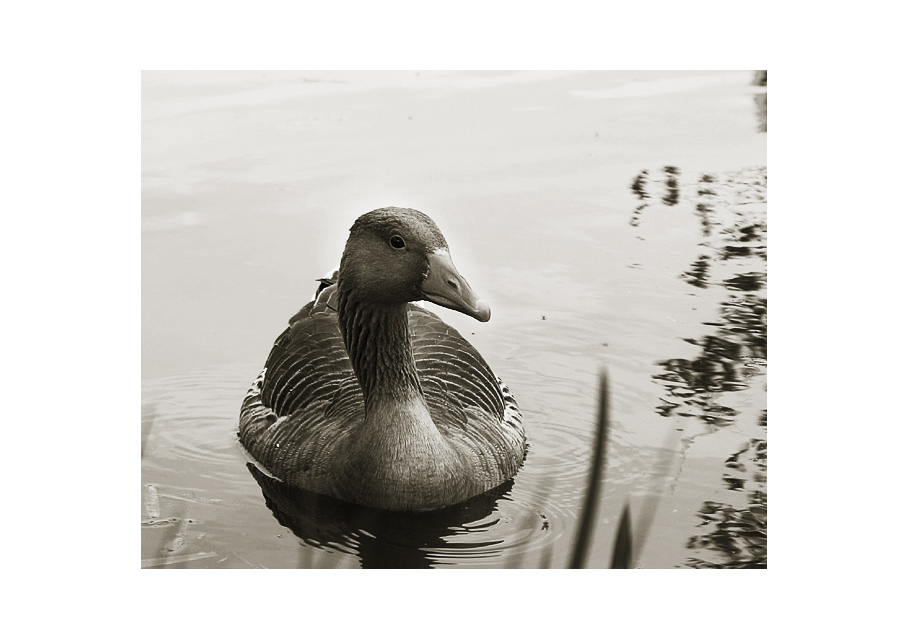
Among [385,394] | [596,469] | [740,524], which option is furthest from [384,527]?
[596,469]

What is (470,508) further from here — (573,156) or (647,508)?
(573,156)

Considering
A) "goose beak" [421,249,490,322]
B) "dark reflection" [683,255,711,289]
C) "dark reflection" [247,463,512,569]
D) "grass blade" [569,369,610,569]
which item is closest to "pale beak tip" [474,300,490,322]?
"goose beak" [421,249,490,322]

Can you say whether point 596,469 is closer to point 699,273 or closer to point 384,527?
point 384,527

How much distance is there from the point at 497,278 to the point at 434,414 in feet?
3.06

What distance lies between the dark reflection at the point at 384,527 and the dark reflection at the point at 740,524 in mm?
1047

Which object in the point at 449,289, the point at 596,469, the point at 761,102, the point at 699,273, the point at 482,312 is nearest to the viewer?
the point at 596,469

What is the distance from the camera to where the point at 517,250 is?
633 cm

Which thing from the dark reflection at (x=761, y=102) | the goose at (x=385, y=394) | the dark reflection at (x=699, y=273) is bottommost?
the goose at (x=385, y=394)

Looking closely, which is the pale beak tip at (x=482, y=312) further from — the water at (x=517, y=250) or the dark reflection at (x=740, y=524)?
the dark reflection at (x=740, y=524)

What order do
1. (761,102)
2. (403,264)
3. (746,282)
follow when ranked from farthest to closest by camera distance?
(746,282) < (761,102) < (403,264)

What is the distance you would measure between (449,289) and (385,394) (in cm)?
81

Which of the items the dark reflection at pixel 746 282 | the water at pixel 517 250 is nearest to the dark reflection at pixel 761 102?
the water at pixel 517 250

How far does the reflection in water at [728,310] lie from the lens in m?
5.81

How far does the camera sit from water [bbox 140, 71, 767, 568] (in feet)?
18.9
